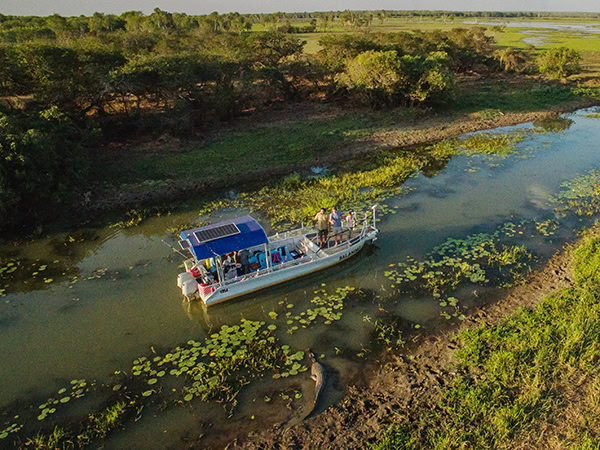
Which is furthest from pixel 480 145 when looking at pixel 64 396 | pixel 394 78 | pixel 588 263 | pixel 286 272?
pixel 64 396

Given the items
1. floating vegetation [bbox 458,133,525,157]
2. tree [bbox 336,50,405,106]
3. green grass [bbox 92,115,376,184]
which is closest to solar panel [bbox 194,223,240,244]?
green grass [bbox 92,115,376,184]

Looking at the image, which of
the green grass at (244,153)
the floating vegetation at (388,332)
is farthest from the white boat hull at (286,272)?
the green grass at (244,153)

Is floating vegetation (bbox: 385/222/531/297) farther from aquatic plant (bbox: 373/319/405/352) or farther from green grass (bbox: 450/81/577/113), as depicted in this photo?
green grass (bbox: 450/81/577/113)

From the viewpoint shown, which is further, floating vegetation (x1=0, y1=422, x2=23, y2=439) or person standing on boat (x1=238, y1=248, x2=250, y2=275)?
person standing on boat (x1=238, y1=248, x2=250, y2=275)

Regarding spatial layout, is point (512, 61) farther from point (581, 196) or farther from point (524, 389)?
point (524, 389)

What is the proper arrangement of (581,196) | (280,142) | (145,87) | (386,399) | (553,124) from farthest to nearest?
(553,124) < (280,142) < (145,87) < (581,196) < (386,399)

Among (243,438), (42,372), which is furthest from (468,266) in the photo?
(42,372)
